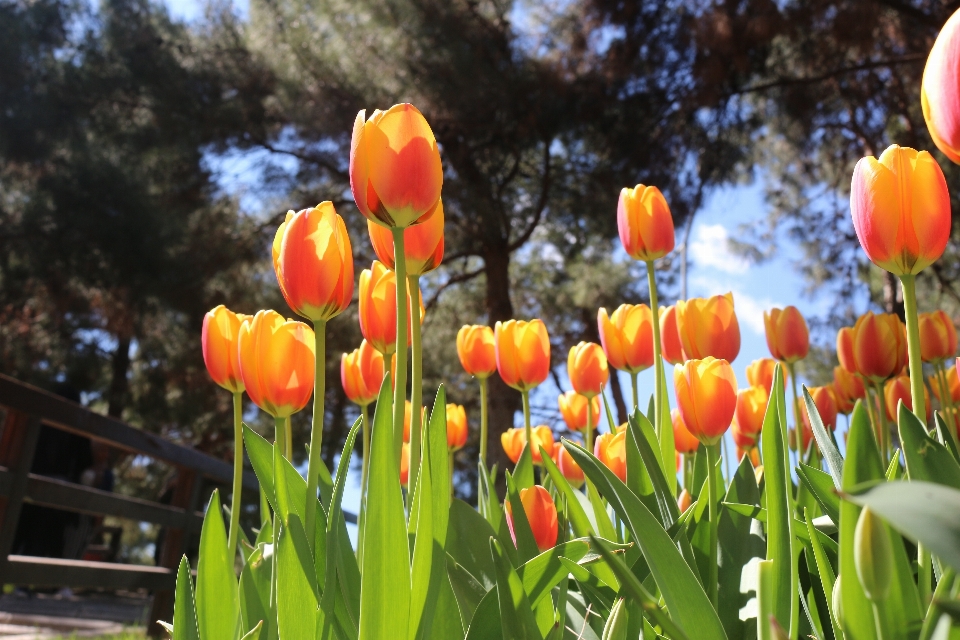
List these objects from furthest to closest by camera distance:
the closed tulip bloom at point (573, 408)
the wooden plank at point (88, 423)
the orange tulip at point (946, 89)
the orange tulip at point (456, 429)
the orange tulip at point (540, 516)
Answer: the wooden plank at point (88, 423) → the closed tulip bloom at point (573, 408) → the orange tulip at point (456, 429) → the orange tulip at point (540, 516) → the orange tulip at point (946, 89)

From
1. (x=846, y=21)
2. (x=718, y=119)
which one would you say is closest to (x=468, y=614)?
(x=846, y=21)

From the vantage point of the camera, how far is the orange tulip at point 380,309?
29.8 inches

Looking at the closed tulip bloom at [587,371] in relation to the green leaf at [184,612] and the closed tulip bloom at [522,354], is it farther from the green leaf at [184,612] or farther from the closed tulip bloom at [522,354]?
the green leaf at [184,612]

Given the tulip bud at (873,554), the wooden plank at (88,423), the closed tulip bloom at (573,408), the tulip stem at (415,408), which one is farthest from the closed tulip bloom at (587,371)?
the wooden plank at (88,423)

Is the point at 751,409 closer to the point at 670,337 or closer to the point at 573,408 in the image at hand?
the point at 670,337

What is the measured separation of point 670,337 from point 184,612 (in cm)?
64

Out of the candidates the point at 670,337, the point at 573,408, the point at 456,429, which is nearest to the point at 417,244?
the point at 670,337

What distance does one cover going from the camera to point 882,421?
104 cm

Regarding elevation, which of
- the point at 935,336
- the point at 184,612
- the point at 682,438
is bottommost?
the point at 184,612

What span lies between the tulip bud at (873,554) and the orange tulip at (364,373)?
63cm

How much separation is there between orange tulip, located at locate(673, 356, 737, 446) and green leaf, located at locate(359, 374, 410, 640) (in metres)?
0.34

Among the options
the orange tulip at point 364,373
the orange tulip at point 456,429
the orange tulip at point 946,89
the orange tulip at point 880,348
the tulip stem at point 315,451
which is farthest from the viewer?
the orange tulip at point 456,429

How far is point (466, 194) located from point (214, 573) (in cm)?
469

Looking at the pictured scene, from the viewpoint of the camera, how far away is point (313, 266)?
61cm
